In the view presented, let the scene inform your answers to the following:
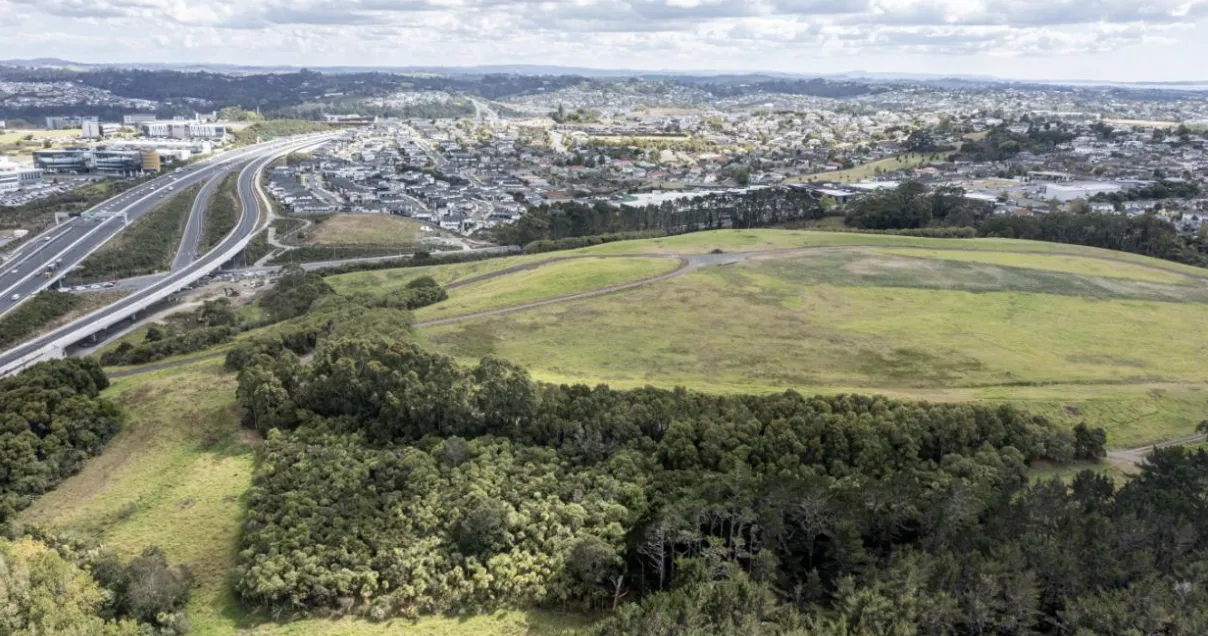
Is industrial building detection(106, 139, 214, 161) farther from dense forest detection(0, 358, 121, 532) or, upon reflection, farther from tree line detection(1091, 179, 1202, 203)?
tree line detection(1091, 179, 1202, 203)

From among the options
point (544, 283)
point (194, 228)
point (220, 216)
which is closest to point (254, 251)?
point (194, 228)

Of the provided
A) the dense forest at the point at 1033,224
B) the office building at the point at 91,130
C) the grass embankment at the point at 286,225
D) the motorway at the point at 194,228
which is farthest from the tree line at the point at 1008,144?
the office building at the point at 91,130

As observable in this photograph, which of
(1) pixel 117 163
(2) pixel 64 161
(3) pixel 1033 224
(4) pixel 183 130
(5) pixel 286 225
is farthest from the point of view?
(4) pixel 183 130

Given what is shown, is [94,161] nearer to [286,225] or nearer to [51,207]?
[51,207]

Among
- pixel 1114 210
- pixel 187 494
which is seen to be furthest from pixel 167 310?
pixel 1114 210

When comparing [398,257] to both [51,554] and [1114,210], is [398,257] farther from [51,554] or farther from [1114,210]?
[1114,210]

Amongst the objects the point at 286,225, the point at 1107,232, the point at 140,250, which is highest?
the point at 1107,232
